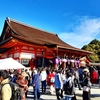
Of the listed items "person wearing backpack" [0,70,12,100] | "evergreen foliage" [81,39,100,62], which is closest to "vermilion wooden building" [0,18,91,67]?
"person wearing backpack" [0,70,12,100]

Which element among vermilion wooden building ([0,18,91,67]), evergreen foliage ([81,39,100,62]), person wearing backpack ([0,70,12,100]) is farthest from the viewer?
evergreen foliage ([81,39,100,62])

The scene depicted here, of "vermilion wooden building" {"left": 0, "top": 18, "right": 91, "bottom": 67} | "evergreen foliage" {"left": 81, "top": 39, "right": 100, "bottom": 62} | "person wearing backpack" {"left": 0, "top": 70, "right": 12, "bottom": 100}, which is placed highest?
"evergreen foliage" {"left": 81, "top": 39, "right": 100, "bottom": 62}

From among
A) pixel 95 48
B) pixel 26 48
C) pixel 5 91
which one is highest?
pixel 95 48

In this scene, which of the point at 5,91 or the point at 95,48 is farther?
the point at 95,48

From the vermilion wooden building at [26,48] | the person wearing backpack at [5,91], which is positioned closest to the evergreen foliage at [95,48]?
the vermilion wooden building at [26,48]

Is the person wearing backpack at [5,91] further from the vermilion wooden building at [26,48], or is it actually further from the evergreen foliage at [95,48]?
the evergreen foliage at [95,48]

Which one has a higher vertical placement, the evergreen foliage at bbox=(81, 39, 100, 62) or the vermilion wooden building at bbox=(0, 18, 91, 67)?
the evergreen foliage at bbox=(81, 39, 100, 62)

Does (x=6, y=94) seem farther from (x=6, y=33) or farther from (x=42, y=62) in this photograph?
(x=6, y=33)

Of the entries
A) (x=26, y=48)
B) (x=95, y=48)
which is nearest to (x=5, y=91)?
(x=26, y=48)

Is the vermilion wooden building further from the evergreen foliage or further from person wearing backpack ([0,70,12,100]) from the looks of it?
the evergreen foliage

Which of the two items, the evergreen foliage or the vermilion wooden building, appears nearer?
the vermilion wooden building

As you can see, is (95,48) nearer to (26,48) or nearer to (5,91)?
(26,48)

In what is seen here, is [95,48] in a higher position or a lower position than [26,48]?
higher

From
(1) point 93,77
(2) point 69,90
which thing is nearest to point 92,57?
(1) point 93,77
